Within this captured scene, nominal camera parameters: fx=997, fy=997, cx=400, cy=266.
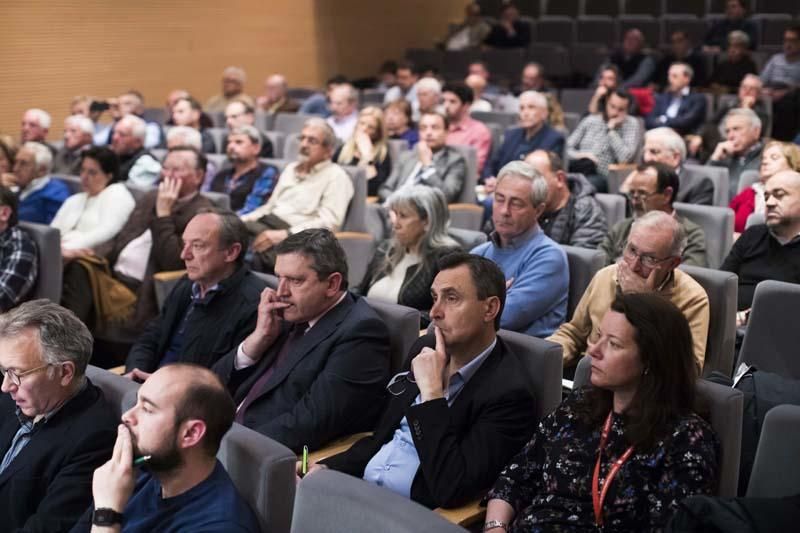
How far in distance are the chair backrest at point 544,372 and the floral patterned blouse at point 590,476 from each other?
0.62ft

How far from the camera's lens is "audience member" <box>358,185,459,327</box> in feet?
12.0

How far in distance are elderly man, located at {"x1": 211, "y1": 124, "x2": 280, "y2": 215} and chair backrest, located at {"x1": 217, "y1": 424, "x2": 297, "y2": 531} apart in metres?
3.56

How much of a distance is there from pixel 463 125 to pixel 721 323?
3771mm

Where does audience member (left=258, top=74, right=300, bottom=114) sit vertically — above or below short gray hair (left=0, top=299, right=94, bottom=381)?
below

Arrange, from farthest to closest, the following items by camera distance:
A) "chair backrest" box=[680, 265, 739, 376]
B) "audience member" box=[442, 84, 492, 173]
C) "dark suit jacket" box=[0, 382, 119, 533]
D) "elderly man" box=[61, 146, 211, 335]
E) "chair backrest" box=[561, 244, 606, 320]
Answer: "audience member" box=[442, 84, 492, 173] → "elderly man" box=[61, 146, 211, 335] → "chair backrest" box=[561, 244, 606, 320] → "chair backrest" box=[680, 265, 739, 376] → "dark suit jacket" box=[0, 382, 119, 533]

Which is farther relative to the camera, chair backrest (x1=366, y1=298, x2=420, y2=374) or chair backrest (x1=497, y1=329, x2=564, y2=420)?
chair backrest (x1=366, y1=298, x2=420, y2=374)

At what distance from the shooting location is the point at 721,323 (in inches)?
123

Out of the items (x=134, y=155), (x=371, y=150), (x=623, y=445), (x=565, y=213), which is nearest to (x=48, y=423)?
(x=623, y=445)

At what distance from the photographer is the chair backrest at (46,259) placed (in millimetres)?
4195

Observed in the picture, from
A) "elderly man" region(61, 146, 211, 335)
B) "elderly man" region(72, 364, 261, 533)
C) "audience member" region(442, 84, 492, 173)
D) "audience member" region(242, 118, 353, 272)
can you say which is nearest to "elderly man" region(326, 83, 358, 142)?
"audience member" region(442, 84, 492, 173)

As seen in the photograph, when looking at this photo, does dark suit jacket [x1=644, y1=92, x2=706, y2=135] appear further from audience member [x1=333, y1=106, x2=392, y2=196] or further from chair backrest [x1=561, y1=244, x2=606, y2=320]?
chair backrest [x1=561, y1=244, x2=606, y2=320]

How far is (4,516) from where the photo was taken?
2.34m

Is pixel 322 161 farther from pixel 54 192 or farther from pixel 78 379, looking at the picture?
pixel 78 379

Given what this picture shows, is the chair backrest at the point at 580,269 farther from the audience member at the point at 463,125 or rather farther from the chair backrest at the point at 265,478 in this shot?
the audience member at the point at 463,125
